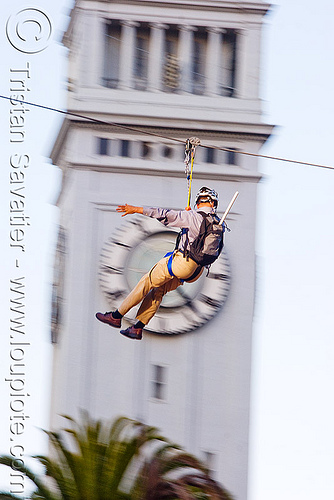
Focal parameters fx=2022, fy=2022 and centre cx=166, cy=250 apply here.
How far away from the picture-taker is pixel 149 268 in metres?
67.0

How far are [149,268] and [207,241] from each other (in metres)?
32.4

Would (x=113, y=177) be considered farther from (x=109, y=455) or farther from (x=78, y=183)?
(x=109, y=455)

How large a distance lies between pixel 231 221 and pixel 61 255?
5958mm

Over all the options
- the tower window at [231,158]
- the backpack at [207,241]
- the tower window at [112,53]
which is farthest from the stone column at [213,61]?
the backpack at [207,241]

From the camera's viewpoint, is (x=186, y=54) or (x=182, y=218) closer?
(x=182, y=218)

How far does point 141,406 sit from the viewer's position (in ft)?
222

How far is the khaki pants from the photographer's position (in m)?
35.5

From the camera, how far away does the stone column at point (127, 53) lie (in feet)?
226

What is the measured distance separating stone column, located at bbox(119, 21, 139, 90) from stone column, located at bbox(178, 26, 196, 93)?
161 centimetres

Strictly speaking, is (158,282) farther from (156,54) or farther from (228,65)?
(228,65)

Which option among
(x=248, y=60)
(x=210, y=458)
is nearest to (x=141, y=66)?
(x=248, y=60)

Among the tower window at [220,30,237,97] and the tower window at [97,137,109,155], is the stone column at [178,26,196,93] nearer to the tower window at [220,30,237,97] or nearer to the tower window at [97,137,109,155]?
the tower window at [220,30,237,97]

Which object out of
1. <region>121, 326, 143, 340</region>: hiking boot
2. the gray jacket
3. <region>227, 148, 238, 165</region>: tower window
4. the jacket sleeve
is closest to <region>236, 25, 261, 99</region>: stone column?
<region>227, 148, 238, 165</region>: tower window

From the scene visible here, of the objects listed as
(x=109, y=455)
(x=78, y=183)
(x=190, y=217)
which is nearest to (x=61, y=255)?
(x=78, y=183)
